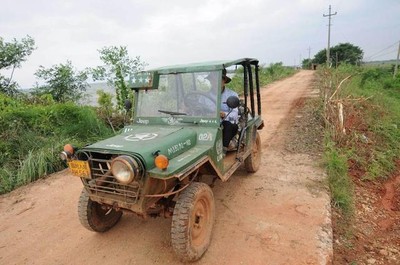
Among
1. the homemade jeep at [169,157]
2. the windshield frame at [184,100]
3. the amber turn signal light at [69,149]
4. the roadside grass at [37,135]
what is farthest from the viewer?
the roadside grass at [37,135]

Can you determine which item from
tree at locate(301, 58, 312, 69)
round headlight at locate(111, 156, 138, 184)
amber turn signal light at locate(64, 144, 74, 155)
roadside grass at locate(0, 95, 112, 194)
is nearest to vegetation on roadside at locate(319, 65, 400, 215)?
round headlight at locate(111, 156, 138, 184)

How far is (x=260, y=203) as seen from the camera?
452cm

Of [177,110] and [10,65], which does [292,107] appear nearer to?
[177,110]

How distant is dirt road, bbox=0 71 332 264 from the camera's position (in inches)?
135

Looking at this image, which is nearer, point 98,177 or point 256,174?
point 98,177

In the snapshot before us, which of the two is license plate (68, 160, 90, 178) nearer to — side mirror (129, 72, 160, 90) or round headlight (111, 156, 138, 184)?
round headlight (111, 156, 138, 184)

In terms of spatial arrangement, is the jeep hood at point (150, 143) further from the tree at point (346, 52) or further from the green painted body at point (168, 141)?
the tree at point (346, 52)

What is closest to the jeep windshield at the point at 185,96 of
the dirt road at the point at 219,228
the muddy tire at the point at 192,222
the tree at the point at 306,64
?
the muddy tire at the point at 192,222

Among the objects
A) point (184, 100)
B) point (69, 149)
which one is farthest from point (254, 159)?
point (69, 149)

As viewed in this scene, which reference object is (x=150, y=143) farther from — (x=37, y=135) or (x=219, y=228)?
(x=37, y=135)

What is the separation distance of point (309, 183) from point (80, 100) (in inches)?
377

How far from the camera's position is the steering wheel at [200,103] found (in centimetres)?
393

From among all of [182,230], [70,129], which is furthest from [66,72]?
[182,230]

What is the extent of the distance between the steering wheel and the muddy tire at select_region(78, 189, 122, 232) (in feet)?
5.62
